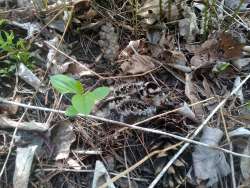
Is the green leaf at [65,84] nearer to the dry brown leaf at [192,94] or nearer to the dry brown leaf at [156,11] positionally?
the dry brown leaf at [192,94]

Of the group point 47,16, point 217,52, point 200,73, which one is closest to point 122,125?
point 200,73

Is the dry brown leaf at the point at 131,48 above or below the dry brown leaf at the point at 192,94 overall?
above

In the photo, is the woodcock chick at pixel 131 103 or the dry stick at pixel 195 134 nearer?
the dry stick at pixel 195 134

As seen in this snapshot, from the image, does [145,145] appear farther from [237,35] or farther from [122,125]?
[237,35]

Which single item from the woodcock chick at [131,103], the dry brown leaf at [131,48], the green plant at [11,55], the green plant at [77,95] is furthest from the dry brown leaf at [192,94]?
the green plant at [11,55]

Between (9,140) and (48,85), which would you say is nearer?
(9,140)

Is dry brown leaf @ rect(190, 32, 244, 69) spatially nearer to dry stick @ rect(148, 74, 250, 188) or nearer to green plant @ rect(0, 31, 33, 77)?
dry stick @ rect(148, 74, 250, 188)
